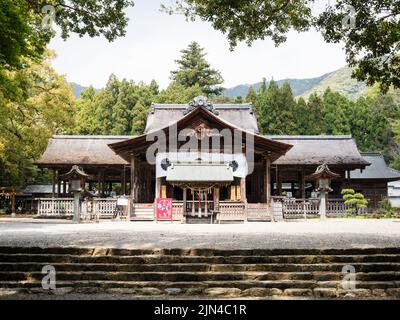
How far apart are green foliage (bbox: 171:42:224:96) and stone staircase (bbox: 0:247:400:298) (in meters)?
52.4

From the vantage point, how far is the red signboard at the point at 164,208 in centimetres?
2020

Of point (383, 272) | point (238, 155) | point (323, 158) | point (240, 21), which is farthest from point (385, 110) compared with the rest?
point (383, 272)

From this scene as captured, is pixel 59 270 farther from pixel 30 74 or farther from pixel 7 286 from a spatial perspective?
pixel 30 74

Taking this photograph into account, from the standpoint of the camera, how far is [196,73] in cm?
5994

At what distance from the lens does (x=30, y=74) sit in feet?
91.4

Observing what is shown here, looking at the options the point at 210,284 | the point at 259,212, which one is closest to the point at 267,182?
the point at 259,212

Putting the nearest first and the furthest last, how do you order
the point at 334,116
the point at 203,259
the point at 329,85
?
the point at 203,259 < the point at 334,116 < the point at 329,85

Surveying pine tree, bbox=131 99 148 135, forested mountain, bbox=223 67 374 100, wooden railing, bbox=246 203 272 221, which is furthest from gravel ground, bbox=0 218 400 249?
forested mountain, bbox=223 67 374 100

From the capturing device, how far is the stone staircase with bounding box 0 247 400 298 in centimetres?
711

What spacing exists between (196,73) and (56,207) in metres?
39.4

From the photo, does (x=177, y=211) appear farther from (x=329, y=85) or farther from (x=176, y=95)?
(x=329, y=85)

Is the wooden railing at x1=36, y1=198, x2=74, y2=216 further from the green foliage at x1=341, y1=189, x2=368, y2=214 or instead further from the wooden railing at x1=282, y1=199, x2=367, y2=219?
the green foliage at x1=341, y1=189, x2=368, y2=214

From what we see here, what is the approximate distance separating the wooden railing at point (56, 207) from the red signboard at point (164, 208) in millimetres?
5808

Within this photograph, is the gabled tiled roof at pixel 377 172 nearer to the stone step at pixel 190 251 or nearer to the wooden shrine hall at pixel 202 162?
the wooden shrine hall at pixel 202 162
